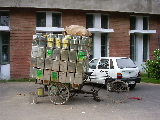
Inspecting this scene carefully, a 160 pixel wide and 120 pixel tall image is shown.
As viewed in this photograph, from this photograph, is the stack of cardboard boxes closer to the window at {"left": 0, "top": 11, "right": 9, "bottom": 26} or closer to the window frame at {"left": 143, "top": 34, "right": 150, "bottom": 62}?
the window at {"left": 0, "top": 11, "right": 9, "bottom": 26}

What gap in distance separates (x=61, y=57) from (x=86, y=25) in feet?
36.0

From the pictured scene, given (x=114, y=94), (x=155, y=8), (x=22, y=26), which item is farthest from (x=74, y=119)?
(x=155, y=8)

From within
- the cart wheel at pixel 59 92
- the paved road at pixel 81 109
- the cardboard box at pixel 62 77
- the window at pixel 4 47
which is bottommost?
the paved road at pixel 81 109

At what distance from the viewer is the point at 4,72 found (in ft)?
56.0

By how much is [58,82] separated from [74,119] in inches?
86.0

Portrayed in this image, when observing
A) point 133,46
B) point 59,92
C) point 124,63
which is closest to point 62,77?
point 59,92

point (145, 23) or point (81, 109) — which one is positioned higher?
point (145, 23)

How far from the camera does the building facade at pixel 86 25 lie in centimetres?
1717

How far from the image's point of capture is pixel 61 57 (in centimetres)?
838

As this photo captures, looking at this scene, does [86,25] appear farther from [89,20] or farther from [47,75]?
[47,75]

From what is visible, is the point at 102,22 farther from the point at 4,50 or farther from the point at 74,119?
the point at 74,119

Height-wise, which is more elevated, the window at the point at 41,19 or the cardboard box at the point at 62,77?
the window at the point at 41,19

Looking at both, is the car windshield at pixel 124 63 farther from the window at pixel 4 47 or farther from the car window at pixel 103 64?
the window at pixel 4 47

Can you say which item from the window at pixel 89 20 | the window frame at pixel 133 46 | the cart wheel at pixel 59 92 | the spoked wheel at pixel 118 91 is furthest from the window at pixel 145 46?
the cart wheel at pixel 59 92
